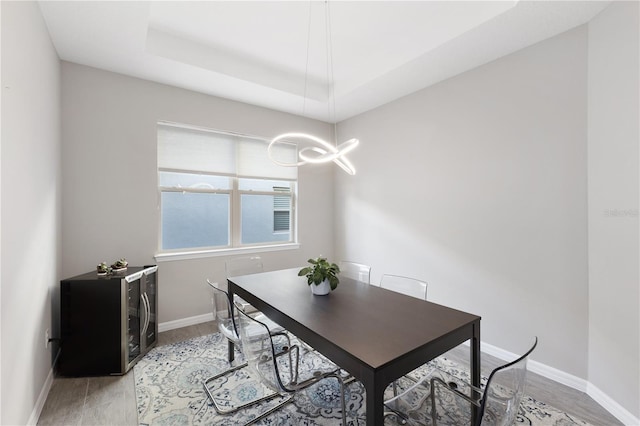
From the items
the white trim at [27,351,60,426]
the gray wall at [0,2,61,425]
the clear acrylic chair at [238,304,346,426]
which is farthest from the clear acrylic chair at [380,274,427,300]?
the white trim at [27,351,60,426]

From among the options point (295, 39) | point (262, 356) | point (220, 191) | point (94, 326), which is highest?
point (295, 39)

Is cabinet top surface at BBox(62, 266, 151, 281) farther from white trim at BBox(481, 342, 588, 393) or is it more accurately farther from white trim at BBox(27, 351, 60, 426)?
white trim at BBox(481, 342, 588, 393)

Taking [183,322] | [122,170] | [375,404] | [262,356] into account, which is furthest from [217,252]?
[375,404]

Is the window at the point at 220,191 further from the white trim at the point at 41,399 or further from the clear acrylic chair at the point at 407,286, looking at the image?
the clear acrylic chair at the point at 407,286

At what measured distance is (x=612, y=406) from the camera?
2.00 meters

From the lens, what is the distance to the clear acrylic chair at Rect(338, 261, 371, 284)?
9.47ft

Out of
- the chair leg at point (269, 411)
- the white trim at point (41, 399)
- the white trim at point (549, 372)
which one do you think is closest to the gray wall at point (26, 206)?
the white trim at point (41, 399)

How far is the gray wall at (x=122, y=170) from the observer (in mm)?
2818

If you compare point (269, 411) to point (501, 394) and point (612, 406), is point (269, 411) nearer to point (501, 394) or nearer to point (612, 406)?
point (501, 394)

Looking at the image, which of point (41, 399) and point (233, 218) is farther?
point (233, 218)

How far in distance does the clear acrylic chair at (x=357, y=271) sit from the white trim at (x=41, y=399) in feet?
8.02

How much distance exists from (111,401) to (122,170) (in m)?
2.12

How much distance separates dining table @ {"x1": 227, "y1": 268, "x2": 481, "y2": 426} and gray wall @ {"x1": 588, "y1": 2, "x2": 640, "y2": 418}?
1141 mm

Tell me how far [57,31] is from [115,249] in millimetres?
1949
